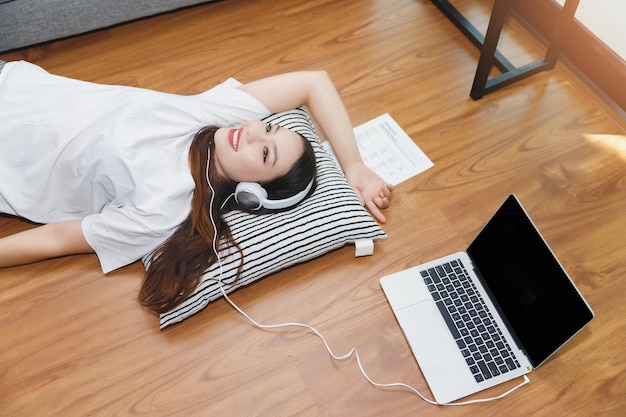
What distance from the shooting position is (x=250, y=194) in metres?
1.39

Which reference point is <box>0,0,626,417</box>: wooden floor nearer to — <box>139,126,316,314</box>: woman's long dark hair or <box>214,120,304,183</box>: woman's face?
<box>139,126,316,314</box>: woman's long dark hair

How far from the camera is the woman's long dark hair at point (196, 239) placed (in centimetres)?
137

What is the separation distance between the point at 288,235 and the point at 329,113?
0.43 metres

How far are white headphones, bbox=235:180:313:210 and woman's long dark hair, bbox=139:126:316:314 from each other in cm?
2

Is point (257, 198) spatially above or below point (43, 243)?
above

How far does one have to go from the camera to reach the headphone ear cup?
4.53 ft

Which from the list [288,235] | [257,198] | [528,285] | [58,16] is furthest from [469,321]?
[58,16]

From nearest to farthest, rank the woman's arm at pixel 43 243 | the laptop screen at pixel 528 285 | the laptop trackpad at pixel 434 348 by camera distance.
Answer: the laptop screen at pixel 528 285
the laptop trackpad at pixel 434 348
the woman's arm at pixel 43 243

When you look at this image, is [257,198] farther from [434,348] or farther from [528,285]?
[528,285]

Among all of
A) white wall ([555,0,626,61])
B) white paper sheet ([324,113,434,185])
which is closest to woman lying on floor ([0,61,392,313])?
white paper sheet ([324,113,434,185])

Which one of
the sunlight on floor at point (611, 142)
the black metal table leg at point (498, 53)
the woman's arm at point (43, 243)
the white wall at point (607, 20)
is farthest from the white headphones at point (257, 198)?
the white wall at point (607, 20)

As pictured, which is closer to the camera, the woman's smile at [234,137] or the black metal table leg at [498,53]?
the woman's smile at [234,137]

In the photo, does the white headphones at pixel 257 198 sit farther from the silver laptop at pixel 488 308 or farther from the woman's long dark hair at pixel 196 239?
the silver laptop at pixel 488 308

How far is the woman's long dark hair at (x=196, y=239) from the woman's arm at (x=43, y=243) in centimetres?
22
